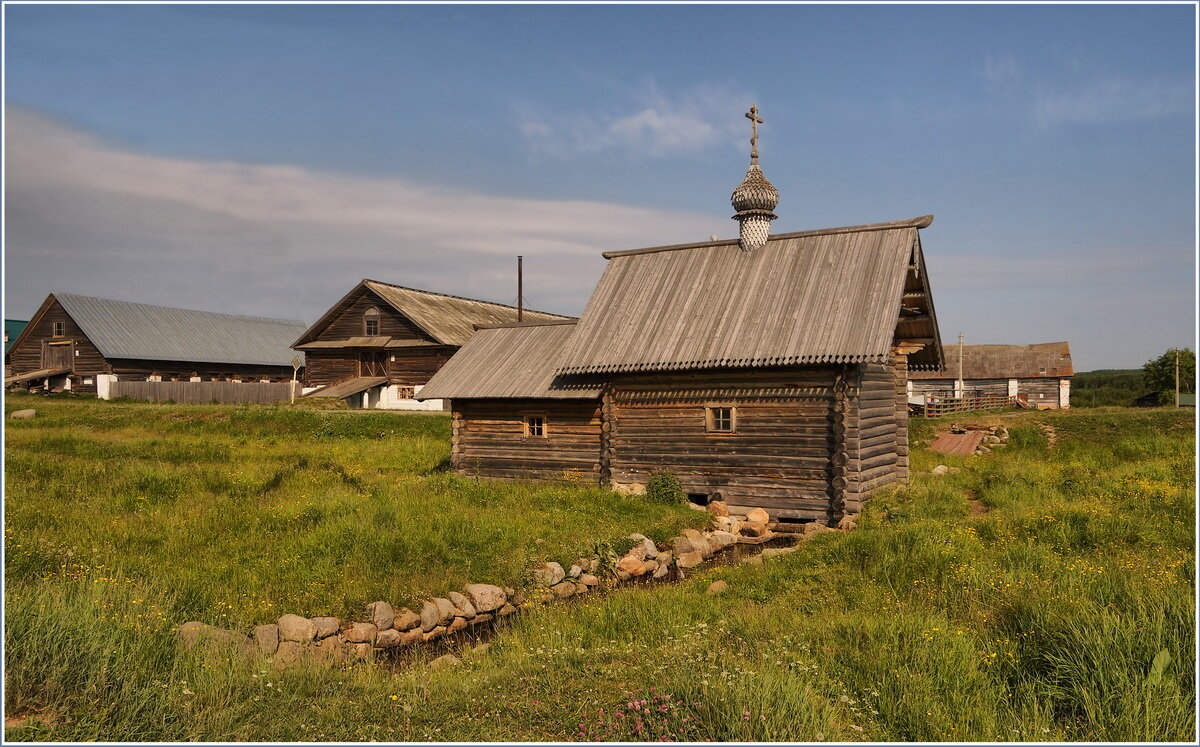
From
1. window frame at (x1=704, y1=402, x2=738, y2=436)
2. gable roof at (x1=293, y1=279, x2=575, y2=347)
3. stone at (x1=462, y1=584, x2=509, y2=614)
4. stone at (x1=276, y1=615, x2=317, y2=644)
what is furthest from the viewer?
→ gable roof at (x1=293, y1=279, x2=575, y2=347)

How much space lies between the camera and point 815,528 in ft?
55.9

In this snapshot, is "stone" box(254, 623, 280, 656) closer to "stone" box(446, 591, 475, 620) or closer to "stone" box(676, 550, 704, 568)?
"stone" box(446, 591, 475, 620)

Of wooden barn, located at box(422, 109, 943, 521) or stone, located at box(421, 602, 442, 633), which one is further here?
wooden barn, located at box(422, 109, 943, 521)

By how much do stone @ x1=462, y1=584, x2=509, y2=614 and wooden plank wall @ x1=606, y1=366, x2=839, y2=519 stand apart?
25.9 ft

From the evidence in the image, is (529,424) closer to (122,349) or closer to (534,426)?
(534,426)

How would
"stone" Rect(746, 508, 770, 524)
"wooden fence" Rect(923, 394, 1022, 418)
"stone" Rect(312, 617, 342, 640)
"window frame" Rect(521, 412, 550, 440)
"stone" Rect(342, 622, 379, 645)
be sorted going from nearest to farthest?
"stone" Rect(312, 617, 342, 640), "stone" Rect(342, 622, 379, 645), "stone" Rect(746, 508, 770, 524), "window frame" Rect(521, 412, 550, 440), "wooden fence" Rect(923, 394, 1022, 418)

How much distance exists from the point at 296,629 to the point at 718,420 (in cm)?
1155

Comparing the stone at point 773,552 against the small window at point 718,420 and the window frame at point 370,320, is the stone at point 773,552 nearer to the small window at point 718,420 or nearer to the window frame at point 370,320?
the small window at point 718,420

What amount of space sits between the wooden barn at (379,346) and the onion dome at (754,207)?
2373cm

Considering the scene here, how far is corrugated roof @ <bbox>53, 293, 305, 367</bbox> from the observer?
48.5 metres

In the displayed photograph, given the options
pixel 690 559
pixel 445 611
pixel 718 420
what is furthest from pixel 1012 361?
pixel 445 611

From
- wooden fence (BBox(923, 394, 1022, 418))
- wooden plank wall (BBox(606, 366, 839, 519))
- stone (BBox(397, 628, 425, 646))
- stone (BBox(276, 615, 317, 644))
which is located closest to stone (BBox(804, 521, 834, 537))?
wooden plank wall (BBox(606, 366, 839, 519))

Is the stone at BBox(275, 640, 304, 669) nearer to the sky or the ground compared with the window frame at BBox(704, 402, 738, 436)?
nearer to the ground

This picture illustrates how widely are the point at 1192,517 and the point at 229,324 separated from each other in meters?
57.5
